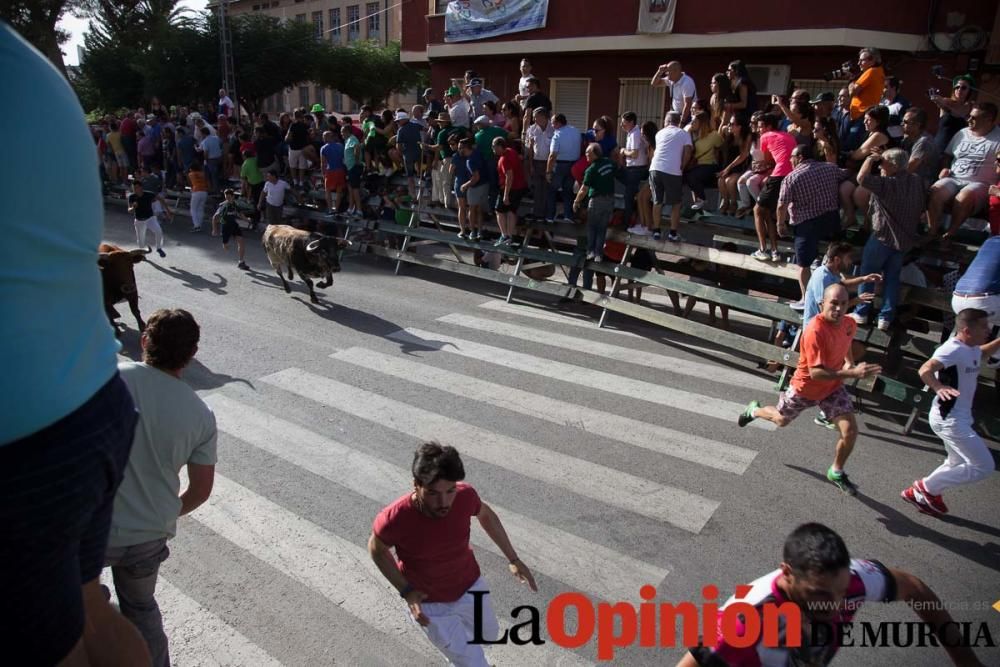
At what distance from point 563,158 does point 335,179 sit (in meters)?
6.19

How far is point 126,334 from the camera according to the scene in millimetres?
10227

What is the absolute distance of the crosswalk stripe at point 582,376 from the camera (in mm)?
7641

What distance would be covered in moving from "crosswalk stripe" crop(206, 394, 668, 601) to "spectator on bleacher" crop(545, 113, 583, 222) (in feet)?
21.3

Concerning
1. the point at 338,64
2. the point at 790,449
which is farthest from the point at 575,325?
the point at 338,64

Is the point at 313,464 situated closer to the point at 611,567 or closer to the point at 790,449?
the point at 611,567

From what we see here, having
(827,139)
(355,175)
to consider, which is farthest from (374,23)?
(827,139)

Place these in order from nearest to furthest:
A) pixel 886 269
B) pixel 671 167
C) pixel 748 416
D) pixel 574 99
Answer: pixel 748 416 → pixel 886 269 → pixel 671 167 → pixel 574 99

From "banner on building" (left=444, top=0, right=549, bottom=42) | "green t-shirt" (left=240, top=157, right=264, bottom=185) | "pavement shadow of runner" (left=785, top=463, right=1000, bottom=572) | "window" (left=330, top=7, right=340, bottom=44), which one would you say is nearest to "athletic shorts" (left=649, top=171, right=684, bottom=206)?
"pavement shadow of runner" (left=785, top=463, right=1000, bottom=572)

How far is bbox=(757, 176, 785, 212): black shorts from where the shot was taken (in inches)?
352

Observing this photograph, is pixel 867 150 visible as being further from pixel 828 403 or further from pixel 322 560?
pixel 322 560

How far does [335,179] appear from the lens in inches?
606

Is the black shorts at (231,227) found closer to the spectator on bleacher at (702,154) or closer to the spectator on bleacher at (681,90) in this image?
the spectator on bleacher at (681,90)

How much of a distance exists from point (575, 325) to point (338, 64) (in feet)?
132

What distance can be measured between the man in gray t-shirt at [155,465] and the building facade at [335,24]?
54.0 metres
